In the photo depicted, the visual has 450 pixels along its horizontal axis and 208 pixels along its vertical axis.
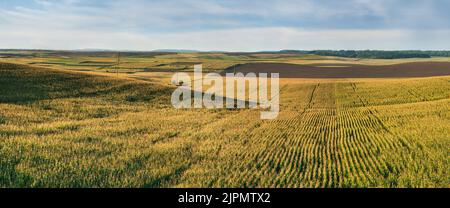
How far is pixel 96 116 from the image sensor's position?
90.8ft

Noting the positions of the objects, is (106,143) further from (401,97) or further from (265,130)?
(401,97)

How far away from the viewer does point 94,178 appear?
11844 millimetres

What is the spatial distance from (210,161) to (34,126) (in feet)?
41.6

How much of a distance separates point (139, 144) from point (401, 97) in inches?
1556

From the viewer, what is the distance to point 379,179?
41.6ft

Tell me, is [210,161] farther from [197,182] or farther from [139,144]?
[139,144]
